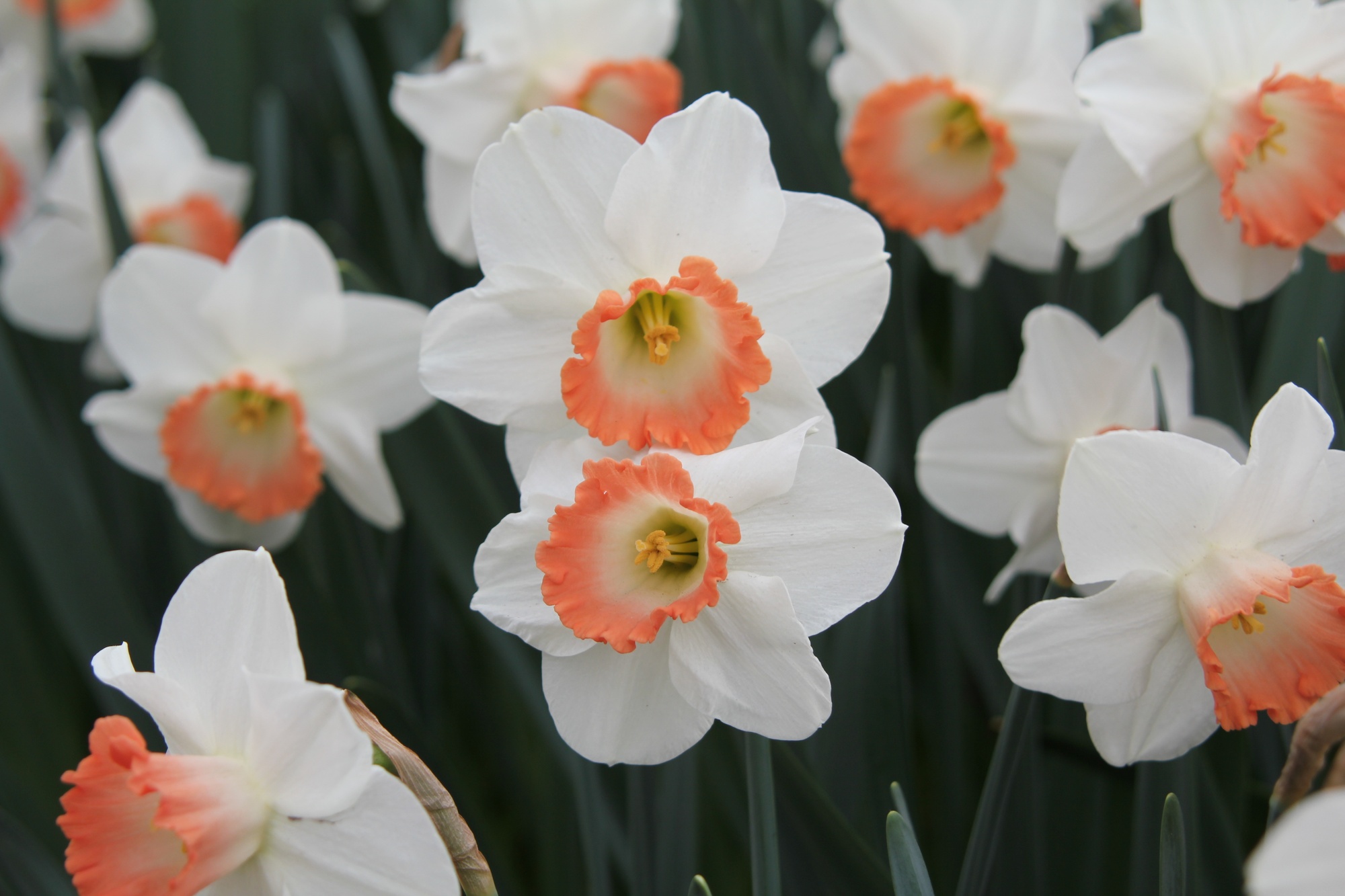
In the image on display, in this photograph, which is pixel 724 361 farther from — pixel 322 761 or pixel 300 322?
pixel 300 322

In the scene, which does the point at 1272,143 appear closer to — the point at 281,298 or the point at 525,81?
the point at 525,81

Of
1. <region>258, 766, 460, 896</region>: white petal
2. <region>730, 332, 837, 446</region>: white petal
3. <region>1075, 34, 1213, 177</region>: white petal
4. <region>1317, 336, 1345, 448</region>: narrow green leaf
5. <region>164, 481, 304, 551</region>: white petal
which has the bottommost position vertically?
<region>164, 481, 304, 551</region>: white petal

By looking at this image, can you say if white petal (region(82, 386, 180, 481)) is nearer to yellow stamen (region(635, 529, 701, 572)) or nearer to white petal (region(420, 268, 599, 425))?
white petal (region(420, 268, 599, 425))

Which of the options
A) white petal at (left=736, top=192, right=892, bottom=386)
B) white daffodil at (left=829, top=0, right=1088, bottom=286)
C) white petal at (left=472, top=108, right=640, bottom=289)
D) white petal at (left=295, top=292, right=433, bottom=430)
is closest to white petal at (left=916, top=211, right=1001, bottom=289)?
white daffodil at (left=829, top=0, right=1088, bottom=286)

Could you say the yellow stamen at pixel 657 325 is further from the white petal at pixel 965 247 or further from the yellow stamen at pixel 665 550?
the white petal at pixel 965 247

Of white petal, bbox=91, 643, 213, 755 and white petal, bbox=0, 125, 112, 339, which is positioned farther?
white petal, bbox=0, 125, 112, 339
